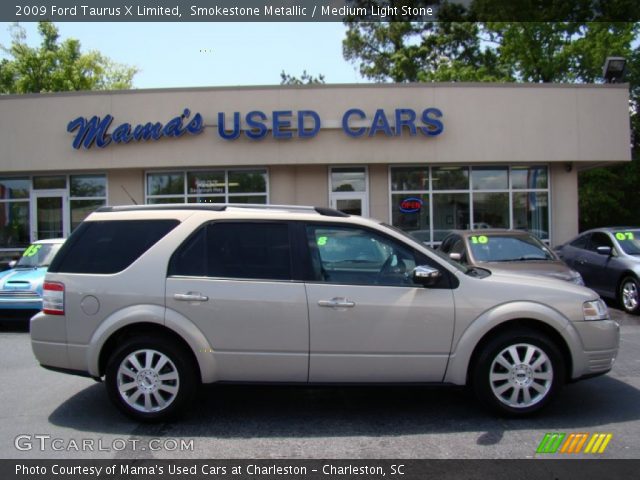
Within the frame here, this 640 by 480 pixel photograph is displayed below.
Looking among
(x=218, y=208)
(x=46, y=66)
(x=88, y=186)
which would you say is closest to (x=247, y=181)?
→ (x=88, y=186)

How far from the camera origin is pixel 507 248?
8.81 metres

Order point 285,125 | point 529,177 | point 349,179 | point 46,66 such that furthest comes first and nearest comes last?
point 46,66 < point 529,177 < point 349,179 < point 285,125

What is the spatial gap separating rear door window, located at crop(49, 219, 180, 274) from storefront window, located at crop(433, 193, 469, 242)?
12204mm

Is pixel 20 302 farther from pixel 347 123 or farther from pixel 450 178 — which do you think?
pixel 450 178

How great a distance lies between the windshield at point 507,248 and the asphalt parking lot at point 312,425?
2.93 m

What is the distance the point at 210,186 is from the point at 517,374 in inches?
505

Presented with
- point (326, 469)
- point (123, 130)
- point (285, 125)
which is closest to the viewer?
point (326, 469)

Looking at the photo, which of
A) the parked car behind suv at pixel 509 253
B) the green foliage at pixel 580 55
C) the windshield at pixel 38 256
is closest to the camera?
the parked car behind suv at pixel 509 253

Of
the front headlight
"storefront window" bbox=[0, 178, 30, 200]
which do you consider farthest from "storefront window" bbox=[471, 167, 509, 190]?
"storefront window" bbox=[0, 178, 30, 200]

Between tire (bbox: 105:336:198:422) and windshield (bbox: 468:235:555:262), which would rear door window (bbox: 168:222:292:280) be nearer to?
tire (bbox: 105:336:198:422)

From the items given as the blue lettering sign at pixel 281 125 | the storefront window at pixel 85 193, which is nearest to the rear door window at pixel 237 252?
the blue lettering sign at pixel 281 125

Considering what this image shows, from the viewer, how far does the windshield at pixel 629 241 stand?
10.3 m

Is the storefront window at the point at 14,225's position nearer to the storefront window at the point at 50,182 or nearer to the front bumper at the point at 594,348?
the storefront window at the point at 50,182

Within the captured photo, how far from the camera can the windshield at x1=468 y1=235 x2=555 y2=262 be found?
859 cm
